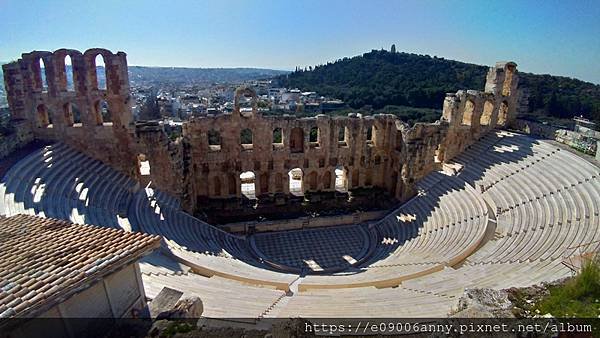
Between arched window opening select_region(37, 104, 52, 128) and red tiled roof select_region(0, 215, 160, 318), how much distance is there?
11933mm

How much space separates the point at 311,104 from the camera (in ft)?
245

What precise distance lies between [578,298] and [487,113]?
19.4 meters

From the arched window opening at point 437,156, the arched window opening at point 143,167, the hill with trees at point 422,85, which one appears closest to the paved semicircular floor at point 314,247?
the arched window opening at point 437,156

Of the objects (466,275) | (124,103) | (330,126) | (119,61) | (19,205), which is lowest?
(466,275)

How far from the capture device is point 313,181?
966 inches

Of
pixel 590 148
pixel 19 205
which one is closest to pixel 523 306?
pixel 19 205

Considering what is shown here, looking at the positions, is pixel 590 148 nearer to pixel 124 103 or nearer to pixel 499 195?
pixel 499 195

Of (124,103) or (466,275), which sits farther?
(124,103)

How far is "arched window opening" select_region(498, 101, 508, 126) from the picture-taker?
23.9 metres

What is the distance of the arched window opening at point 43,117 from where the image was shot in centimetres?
1794

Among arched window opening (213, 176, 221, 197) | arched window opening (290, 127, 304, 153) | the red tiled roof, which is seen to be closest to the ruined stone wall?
arched window opening (213, 176, 221, 197)

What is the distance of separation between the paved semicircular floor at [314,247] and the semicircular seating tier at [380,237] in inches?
3.7

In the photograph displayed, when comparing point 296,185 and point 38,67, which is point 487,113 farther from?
point 38,67

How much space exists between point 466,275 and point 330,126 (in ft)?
43.3
